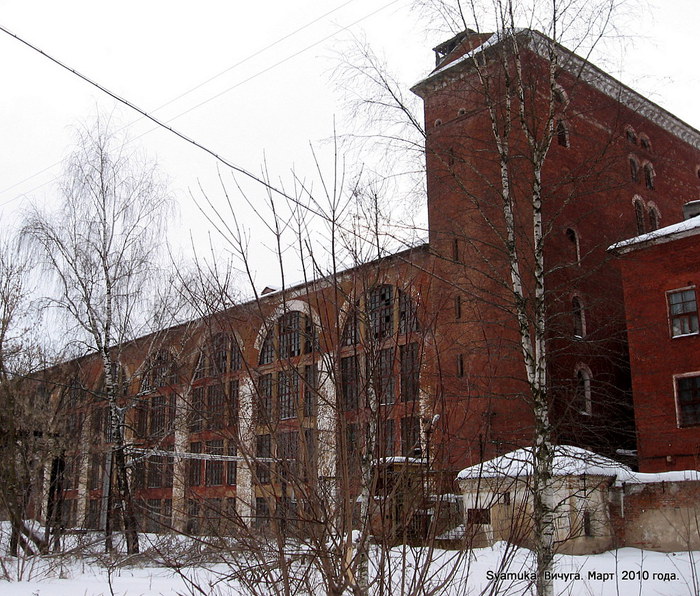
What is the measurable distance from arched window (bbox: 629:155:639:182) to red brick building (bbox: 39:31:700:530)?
10cm

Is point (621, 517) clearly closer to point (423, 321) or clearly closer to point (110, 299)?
point (110, 299)

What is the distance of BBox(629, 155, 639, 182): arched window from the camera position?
28.7 meters

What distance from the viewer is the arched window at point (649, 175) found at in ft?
97.8

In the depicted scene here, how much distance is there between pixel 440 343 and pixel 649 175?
86.6ft

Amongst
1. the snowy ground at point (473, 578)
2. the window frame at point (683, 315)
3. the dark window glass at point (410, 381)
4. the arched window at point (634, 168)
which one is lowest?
the snowy ground at point (473, 578)

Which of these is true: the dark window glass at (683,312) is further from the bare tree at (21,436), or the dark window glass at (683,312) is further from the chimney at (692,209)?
the bare tree at (21,436)

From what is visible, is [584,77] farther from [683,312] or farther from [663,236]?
[683,312]

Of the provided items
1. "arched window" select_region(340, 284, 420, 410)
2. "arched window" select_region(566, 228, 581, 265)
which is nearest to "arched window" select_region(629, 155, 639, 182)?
"arched window" select_region(566, 228, 581, 265)

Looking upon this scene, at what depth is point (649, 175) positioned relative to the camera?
30.1m

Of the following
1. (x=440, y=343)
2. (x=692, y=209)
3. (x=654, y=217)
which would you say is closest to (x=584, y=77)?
(x=692, y=209)

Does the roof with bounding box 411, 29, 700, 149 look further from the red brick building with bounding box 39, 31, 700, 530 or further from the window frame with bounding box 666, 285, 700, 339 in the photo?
the window frame with bounding box 666, 285, 700, 339

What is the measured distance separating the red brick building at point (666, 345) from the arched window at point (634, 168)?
8.32m

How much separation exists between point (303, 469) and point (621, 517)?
16.1 metres

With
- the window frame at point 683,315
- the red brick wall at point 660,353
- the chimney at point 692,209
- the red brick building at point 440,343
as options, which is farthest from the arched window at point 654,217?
A: the window frame at point 683,315
